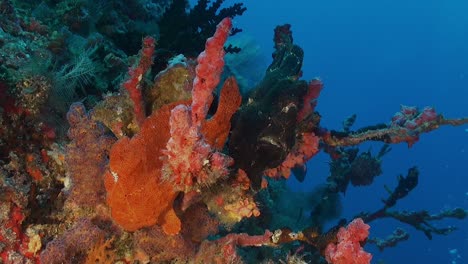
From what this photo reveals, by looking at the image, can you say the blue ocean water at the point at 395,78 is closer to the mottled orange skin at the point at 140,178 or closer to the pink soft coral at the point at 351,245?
the pink soft coral at the point at 351,245

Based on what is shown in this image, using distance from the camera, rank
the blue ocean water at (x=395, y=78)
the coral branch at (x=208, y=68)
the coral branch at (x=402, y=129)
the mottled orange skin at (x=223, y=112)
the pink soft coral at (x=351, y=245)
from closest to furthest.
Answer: the coral branch at (x=208, y=68) → the mottled orange skin at (x=223, y=112) → the pink soft coral at (x=351, y=245) → the coral branch at (x=402, y=129) → the blue ocean water at (x=395, y=78)

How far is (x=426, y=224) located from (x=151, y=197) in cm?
632

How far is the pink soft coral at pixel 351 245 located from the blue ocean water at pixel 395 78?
134 ft

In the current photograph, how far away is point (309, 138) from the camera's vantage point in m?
4.25

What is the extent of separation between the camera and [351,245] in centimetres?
284

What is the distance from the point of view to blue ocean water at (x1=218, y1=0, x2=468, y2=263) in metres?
58.2

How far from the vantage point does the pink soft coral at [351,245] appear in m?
2.80

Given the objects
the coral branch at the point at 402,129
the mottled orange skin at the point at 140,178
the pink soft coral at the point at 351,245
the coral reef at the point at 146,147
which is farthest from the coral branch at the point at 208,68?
the coral branch at the point at 402,129

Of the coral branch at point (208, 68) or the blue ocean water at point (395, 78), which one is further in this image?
the blue ocean water at point (395, 78)

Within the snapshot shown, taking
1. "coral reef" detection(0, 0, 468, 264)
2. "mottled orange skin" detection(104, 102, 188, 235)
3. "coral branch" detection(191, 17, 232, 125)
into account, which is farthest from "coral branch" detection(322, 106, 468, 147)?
"coral branch" detection(191, 17, 232, 125)

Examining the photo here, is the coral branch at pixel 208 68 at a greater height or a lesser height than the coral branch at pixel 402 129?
lesser

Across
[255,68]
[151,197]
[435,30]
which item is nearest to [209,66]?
[151,197]

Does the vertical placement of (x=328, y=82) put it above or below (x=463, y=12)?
below

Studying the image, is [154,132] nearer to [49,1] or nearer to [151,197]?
[151,197]
